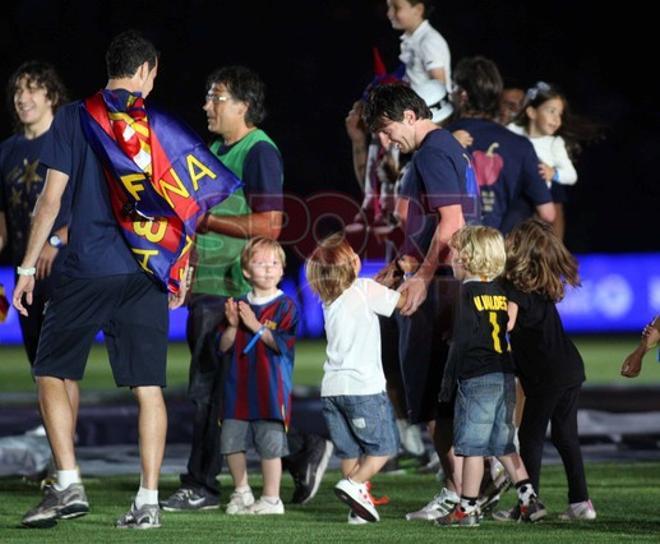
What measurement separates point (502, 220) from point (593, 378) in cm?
795

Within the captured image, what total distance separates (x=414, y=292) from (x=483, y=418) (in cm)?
72

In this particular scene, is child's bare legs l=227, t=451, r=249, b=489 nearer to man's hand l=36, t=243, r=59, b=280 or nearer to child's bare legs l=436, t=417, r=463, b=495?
child's bare legs l=436, t=417, r=463, b=495

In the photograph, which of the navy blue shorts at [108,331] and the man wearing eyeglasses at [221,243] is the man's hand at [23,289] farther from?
the man wearing eyeglasses at [221,243]

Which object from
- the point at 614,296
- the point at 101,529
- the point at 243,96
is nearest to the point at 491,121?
the point at 243,96

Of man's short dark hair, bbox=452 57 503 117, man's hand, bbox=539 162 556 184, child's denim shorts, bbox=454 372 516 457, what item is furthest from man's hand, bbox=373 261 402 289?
man's hand, bbox=539 162 556 184

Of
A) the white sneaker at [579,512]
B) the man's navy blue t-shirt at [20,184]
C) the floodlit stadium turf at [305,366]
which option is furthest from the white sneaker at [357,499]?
the floodlit stadium turf at [305,366]

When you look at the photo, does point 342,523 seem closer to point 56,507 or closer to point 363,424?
point 363,424

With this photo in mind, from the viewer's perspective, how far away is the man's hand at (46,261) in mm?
9180

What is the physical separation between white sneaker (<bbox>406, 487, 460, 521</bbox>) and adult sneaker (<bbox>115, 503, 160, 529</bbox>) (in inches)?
51.5

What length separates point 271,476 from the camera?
8.96 m

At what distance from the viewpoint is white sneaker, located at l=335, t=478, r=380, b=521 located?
27.1 feet

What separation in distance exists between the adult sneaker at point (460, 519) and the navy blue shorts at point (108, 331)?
1.57 meters

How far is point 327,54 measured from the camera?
1073 inches

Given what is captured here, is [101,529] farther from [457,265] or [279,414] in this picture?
[457,265]
